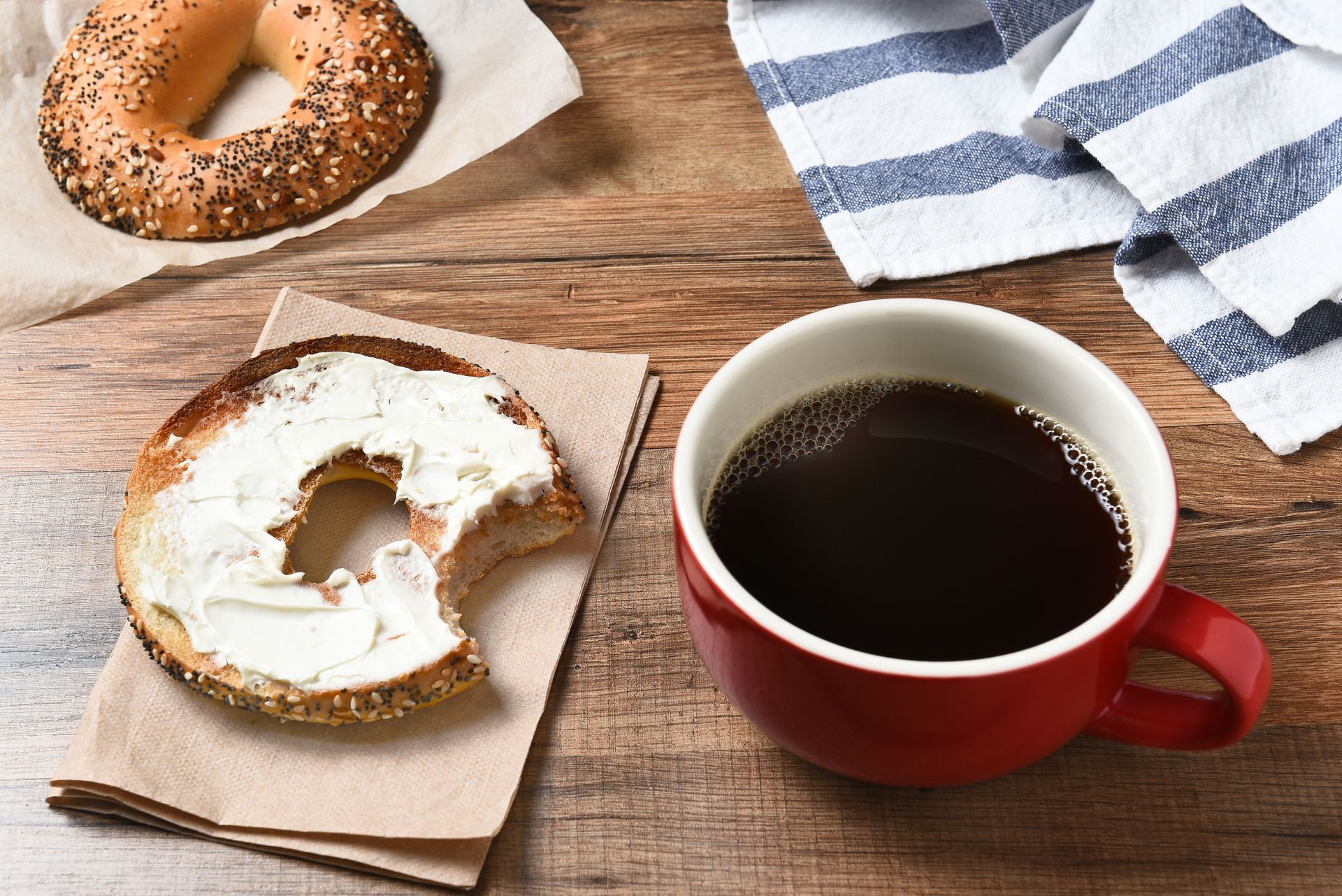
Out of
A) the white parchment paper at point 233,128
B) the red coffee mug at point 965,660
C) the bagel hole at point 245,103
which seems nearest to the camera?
the red coffee mug at point 965,660

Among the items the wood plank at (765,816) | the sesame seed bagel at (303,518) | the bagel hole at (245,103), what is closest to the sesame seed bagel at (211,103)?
the bagel hole at (245,103)

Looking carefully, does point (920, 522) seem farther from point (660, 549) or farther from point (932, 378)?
point (660, 549)

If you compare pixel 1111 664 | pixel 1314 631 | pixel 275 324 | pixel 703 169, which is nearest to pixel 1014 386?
pixel 1111 664

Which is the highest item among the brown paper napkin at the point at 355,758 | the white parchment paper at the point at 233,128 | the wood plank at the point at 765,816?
the white parchment paper at the point at 233,128

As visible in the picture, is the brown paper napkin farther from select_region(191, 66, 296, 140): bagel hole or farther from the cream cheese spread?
select_region(191, 66, 296, 140): bagel hole

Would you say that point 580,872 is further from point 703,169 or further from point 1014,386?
point 703,169

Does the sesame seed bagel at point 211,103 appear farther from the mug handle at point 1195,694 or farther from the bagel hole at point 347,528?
the mug handle at point 1195,694

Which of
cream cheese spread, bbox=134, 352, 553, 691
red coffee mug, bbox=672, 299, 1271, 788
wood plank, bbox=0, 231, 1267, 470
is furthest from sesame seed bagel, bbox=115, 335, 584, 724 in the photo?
red coffee mug, bbox=672, 299, 1271, 788
